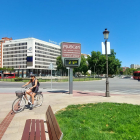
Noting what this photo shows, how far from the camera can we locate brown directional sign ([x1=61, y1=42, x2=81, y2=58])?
12945mm

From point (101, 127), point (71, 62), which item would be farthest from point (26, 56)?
point (101, 127)

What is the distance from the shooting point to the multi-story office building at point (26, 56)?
292 feet

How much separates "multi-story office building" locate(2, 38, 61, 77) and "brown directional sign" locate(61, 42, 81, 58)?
254 ft

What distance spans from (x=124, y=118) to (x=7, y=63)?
327 feet

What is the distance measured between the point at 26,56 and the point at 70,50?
82.1 m

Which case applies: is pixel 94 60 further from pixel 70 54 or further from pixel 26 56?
pixel 70 54

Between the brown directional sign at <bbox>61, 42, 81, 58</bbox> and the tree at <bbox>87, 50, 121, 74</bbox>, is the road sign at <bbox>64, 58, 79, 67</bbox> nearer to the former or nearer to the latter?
the brown directional sign at <bbox>61, 42, 81, 58</bbox>

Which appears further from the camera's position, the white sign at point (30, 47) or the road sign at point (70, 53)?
the white sign at point (30, 47)

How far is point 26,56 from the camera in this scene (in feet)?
298

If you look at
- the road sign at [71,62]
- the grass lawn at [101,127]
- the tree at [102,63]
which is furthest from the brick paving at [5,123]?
the tree at [102,63]

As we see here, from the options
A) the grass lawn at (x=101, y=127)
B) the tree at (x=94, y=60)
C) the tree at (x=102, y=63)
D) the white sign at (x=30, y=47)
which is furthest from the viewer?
the white sign at (x=30, y=47)

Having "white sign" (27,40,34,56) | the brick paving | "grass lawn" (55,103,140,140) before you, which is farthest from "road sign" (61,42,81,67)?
"white sign" (27,40,34,56)

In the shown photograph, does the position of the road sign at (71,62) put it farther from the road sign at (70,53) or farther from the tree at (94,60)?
the tree at (94,60)

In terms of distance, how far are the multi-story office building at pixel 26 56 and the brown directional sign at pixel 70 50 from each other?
254ft
